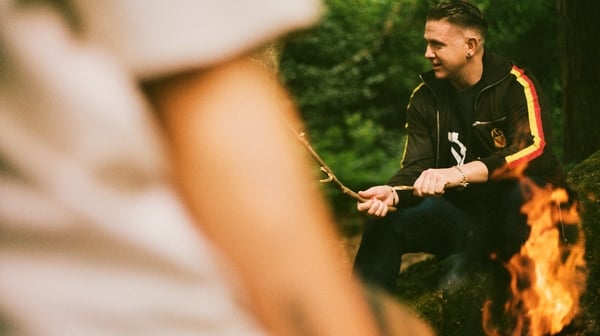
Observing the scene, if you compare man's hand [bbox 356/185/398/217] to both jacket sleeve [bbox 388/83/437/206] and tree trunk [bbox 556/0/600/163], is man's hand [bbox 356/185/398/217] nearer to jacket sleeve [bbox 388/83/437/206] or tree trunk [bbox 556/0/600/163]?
jacket sleeve [bbox 388/83/437/206]

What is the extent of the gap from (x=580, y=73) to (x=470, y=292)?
2997mm

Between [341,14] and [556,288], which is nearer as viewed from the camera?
[556,288]

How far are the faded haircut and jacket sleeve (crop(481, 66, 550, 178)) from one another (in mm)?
416

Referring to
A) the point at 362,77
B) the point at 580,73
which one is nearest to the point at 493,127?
the point at 580,73

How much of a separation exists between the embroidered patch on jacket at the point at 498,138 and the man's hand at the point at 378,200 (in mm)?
716

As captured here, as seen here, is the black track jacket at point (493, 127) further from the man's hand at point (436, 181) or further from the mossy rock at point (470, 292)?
the mossy rock at point (470, 292)

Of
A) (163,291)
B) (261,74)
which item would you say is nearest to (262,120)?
(261,74)

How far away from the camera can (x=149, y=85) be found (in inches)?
21.3

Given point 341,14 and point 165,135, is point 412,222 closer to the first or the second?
point 165,135

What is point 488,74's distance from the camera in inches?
186

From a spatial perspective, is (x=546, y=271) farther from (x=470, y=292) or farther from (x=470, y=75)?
(x=470, y=75)

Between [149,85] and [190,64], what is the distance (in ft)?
0.11

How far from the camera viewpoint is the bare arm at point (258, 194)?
541 millimetres

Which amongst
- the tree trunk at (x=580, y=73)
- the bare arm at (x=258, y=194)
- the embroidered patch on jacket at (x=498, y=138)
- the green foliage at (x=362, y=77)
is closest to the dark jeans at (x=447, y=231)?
the embroidered patch on jacket at (x=498, y=138)
